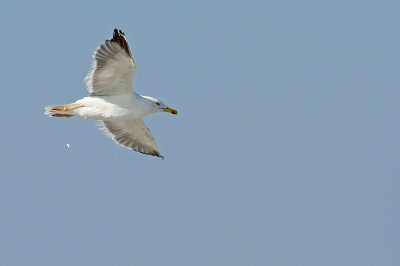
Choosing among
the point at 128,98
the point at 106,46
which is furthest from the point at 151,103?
the point at 106,46

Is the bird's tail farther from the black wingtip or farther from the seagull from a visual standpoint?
the black wingtip

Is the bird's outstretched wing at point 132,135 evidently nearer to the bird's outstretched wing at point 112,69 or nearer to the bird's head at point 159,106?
the bird's head at point 159,106

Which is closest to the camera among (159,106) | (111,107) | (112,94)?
(111,107)

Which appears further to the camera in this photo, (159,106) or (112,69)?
(159,106)

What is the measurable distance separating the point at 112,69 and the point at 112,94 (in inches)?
26.9

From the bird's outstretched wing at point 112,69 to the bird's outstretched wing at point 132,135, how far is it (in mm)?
1550

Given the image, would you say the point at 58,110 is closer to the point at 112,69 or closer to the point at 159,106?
the point at 112,69

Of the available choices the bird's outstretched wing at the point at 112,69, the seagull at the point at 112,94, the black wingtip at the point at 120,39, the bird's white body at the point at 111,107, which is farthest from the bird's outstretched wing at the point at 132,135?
the black wingtip at the point at 120,39

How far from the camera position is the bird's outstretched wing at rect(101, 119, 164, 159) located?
17359mm

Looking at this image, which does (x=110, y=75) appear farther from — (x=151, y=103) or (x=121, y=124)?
(x=121, y=124)

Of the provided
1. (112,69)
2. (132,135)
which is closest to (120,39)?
(112,69)

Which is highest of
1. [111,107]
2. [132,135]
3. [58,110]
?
[132,135]

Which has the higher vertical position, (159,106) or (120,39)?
(120,39)

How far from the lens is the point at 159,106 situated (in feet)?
53.2
